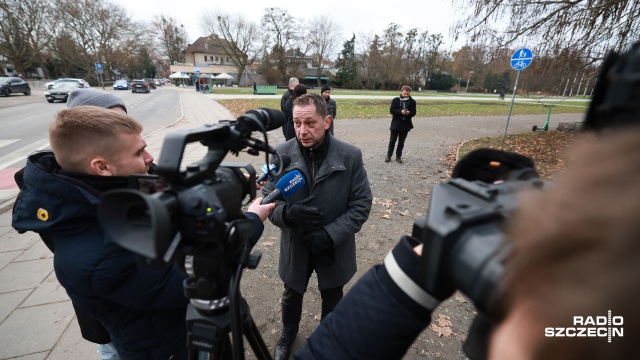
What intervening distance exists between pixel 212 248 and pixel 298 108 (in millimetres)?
1591

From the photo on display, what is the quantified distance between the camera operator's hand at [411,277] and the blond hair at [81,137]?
4.55 feet

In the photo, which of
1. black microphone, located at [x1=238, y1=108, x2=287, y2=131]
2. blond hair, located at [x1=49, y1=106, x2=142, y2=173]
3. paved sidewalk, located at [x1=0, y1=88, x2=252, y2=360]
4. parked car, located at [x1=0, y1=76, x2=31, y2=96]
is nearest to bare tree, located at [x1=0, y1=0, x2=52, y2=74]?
parked car, located at [x1=0, y1=76, x2=31, y2=96]

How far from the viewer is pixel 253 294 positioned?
10.2 ft

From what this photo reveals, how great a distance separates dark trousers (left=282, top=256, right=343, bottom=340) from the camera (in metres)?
2.41

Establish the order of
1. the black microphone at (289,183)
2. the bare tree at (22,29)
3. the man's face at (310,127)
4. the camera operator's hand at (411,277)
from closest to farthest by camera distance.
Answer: the camera operator's hand at (411,277) → the black microphone at (289,183) → the man's face at (310,127) → the bare tree at (22,29)

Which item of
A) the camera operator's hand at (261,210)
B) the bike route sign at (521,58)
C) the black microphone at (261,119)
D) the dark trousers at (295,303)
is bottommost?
the dark trousers at (295,303)

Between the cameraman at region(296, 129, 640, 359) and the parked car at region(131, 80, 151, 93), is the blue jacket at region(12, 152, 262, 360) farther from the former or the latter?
the parked car at region(131, 80, 151, 93)

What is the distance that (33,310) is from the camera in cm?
271

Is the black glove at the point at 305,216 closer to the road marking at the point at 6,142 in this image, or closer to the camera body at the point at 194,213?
the camera body at the point at 194,213

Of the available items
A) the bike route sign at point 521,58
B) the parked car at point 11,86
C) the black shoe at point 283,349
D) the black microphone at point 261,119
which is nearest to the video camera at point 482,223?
the black microphone at point 261,119

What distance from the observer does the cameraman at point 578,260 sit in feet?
1.23

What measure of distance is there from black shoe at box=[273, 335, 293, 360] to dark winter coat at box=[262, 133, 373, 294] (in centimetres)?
53

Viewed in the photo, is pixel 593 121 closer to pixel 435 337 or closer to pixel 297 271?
pixel 297 271

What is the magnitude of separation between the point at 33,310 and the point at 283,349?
2.34m
